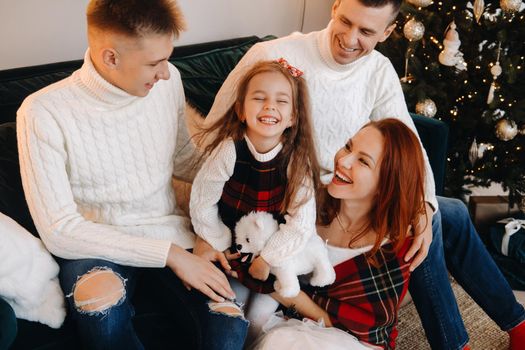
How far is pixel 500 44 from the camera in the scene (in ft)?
8.16

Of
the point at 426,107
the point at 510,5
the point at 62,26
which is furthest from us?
the point at 426,107

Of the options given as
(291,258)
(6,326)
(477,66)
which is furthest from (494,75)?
(6,326)

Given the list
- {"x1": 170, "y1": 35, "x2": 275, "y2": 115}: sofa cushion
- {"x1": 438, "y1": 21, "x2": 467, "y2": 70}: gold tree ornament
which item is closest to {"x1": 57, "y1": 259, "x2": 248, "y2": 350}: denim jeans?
{"x1": 170, "y1": 35, "x2": 275, "y2": 115}: sofa cushion

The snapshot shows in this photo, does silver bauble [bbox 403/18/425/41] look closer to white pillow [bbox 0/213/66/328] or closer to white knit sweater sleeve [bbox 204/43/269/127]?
white knit sweater sleeve [bbox 204/43/269/127]

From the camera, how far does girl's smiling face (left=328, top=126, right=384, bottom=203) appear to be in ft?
5.42

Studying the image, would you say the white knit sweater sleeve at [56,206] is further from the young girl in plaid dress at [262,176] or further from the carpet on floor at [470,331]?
the carpet on floor at [470,331]

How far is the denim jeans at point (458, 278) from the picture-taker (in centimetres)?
185

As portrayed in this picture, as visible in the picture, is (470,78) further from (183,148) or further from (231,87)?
(183,148)

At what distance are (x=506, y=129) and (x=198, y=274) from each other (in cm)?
165

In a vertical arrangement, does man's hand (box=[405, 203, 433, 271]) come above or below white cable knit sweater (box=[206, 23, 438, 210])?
below

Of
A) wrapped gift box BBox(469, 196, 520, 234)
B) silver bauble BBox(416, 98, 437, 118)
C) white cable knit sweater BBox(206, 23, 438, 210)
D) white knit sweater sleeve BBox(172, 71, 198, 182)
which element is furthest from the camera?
wrapped gift box BBox(469, 196, 520, 234)

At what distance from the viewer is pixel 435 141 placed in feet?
7.25

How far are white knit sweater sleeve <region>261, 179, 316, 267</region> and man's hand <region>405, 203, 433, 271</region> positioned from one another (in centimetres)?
33

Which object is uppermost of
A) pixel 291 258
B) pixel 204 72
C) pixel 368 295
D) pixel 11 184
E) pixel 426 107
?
pixel 204 72
